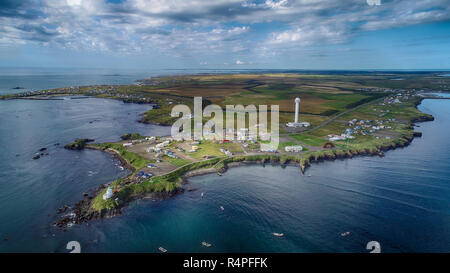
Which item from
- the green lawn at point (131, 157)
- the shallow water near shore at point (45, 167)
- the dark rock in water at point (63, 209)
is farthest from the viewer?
the green lawn at point (131, 157)

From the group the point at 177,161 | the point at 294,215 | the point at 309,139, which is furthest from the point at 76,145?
the point at 309,139

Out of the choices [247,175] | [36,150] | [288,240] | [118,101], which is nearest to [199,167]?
[247,175]

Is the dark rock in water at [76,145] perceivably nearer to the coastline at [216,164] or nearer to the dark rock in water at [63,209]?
the coastline at [216,164]

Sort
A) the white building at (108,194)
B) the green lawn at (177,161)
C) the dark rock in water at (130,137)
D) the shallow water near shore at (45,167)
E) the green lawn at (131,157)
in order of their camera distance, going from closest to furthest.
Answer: the shallow water near shore at (45,167) < the white building at (108,194) < the green lawn at (177,161) < the green lawn at (131,157) < the dark rock in water at (130,137)

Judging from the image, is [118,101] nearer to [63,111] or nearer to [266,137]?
[63,111]

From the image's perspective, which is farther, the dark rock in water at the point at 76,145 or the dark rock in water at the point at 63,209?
the dark rock in water at the point at 76,145

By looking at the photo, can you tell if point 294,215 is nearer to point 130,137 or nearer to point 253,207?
point 253,207

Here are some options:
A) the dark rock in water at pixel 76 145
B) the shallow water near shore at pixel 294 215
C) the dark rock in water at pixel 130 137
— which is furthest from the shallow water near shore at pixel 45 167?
the shallow water near shore at pixel 294 215
